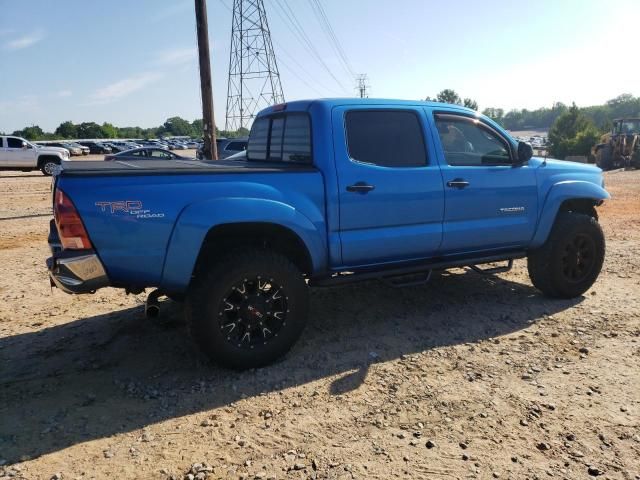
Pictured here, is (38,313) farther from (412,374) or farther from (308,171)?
(412,374)

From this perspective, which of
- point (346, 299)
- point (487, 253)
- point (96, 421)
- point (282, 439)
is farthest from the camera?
point (346, 299)

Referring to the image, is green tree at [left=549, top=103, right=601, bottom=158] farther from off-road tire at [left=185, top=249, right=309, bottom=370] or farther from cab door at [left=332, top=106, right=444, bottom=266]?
off-road tire at [left=185, top=249, right=309, bottom=370]

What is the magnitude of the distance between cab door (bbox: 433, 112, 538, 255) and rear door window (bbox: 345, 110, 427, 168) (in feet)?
0.79

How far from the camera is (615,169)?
2467 centimetres

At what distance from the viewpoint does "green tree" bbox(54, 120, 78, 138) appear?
96.9 meters

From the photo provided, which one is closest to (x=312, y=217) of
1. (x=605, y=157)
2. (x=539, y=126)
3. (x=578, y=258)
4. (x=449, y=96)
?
(x=578, y=258)

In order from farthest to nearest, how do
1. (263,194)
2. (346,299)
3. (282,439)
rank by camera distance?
(346,299) < (263,194) < (282,439)

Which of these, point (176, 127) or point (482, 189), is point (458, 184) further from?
point (176, 127)

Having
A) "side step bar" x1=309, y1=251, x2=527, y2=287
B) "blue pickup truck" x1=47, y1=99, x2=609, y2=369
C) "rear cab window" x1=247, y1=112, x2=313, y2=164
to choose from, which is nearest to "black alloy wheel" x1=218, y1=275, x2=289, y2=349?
"blue pickup truck" x1=47, y1=99, x2=609, y2=369

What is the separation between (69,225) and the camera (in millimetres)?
3133

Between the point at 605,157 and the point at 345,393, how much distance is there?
2597 cm

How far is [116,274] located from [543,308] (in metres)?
4.02

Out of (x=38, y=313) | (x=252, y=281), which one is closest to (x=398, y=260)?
(x=252, y=281)

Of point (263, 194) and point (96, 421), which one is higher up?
point (263, 194)
